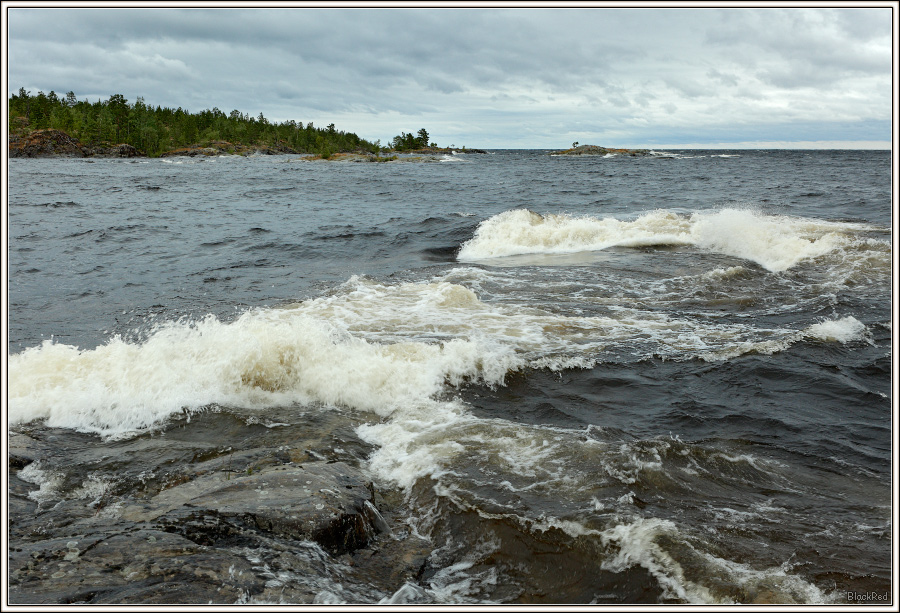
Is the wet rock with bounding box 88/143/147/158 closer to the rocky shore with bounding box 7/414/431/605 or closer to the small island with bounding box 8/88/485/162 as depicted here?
the small island with bounding box 8/88/485/162

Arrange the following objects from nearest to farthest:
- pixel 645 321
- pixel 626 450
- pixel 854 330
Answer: pixel 626 450
pixel 854 330
pixel 645 321

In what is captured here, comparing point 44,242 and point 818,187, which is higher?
point 818,187

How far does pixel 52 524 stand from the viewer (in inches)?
149

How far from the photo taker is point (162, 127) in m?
110

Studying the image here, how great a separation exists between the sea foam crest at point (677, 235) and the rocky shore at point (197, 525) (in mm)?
11753

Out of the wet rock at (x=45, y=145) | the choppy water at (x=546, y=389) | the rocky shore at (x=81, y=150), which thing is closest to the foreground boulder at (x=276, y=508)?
the choppy water at (x=546, y=389)

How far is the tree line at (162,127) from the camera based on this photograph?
3659 inches

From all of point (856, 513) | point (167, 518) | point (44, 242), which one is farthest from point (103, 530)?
point (44, 242)

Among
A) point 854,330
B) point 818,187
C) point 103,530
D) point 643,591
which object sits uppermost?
point 818,187

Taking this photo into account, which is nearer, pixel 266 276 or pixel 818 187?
pixel 266 276

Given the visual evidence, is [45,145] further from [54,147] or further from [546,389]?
[546,389]

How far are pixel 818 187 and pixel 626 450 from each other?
3844cm

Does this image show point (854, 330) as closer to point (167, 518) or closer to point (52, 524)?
point (167, 518)

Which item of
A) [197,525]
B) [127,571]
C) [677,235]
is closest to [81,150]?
[677,235]
